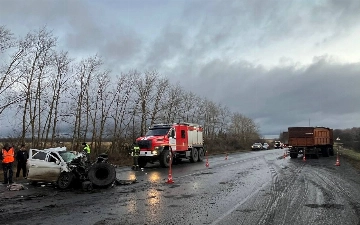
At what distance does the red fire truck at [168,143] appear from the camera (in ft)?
75.7

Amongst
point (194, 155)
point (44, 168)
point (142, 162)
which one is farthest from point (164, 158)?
point (44, 168)

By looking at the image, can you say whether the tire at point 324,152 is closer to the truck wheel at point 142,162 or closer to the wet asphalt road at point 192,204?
the truck wheel at point 142,162

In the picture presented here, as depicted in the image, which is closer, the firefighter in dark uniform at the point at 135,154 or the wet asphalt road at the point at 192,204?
the wet asphalt road at the point at 192,204

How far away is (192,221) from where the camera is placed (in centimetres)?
755

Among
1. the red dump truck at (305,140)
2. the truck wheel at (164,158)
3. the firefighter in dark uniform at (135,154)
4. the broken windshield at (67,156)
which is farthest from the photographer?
the red dump truck at (305,140)

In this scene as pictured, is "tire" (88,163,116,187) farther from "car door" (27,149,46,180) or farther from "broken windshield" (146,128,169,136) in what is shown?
"broken windshield" (146,128,169,136)

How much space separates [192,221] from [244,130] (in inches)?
3714

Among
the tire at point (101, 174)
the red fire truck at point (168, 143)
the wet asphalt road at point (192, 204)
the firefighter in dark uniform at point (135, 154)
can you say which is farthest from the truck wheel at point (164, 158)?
the tire at point (101, 174)

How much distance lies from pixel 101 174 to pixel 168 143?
36.2 ft

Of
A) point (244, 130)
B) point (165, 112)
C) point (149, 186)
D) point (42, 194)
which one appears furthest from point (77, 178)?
point (244, 130)

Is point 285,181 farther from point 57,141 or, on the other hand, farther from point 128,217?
point 57,141

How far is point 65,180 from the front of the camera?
13320 mm

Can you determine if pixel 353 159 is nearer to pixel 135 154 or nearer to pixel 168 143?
pixel 168 143

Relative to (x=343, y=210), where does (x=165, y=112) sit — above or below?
above
